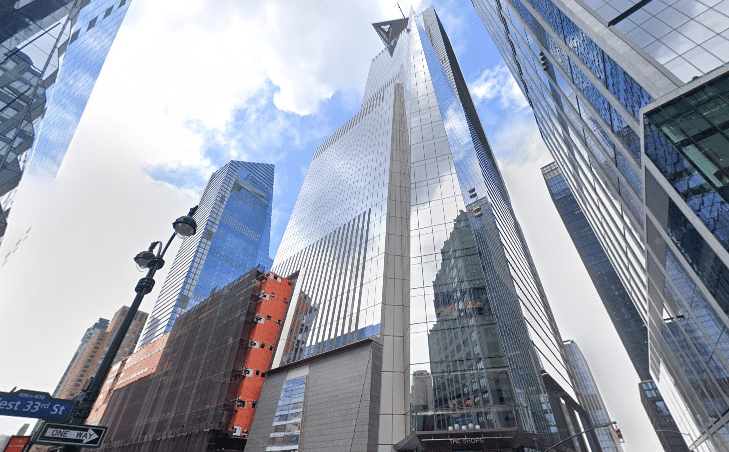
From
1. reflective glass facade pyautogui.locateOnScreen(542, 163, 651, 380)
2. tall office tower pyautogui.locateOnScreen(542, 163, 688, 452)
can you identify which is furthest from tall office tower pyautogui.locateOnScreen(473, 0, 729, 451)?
tall office tower pyautogui.locateOnScreen(542, 163, 688, 452)

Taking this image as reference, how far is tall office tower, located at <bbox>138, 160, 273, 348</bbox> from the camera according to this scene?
367 ft

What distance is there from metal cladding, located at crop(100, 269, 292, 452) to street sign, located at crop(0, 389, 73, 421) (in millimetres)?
38055

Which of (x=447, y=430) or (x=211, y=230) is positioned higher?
(x=211, y=230)

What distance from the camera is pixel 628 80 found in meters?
22.1

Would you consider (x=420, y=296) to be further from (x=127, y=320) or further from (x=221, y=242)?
(x=221, y=242)

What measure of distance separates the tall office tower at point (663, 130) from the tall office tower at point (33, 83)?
118 feet

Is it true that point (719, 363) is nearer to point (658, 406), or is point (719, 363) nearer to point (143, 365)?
point (143, 365)

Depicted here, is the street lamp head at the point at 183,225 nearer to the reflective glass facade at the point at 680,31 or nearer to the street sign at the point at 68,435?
the street sign at the point at 68,435

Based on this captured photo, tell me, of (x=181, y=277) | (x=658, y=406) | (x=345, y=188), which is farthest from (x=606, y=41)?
(x=658, y=406)

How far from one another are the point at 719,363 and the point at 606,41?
3281 cm

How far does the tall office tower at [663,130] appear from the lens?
17625 mm

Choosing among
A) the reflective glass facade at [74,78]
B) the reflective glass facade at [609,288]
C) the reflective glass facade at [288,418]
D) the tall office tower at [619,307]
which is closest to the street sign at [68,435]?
the reflective glass facade at [74,78]

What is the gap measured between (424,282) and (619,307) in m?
132

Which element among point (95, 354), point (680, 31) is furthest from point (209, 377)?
point (95, 354)
